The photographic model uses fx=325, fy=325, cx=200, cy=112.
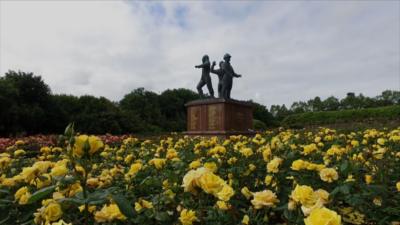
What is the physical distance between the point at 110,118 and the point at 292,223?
20.4m

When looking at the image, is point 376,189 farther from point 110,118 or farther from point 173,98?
point 173,98

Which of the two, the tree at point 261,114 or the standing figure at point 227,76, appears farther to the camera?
the tree at point 261,114

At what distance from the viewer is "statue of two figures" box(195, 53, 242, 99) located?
41.9 ft

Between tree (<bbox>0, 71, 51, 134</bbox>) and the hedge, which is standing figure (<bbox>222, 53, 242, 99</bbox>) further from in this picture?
the hedge

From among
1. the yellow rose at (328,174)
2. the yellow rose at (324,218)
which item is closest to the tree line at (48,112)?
the yellow rose at (328,174)

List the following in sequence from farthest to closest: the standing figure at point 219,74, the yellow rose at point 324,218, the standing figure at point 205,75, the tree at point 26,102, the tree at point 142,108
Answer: the tree at point 142,108 < the tree at point 26,102 < the standing figure at point 205,75 < the standing figure at point 219,74 < the yellow rose at point 324,218

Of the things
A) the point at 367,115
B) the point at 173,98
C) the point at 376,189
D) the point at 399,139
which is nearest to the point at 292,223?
the point at 376,189

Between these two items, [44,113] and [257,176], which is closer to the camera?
[257,176]

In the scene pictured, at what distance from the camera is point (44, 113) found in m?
19.7

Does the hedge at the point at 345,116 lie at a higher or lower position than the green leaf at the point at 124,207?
higher

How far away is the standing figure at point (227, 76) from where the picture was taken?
12719mm

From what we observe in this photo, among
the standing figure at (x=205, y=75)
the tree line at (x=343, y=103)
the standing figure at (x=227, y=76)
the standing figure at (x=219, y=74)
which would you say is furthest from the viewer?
the tree line at (x=343, y=103)

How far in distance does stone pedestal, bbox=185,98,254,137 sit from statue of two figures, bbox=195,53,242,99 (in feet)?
2.86

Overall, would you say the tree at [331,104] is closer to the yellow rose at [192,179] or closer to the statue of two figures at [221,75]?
the statue of two figures at [221,75]
